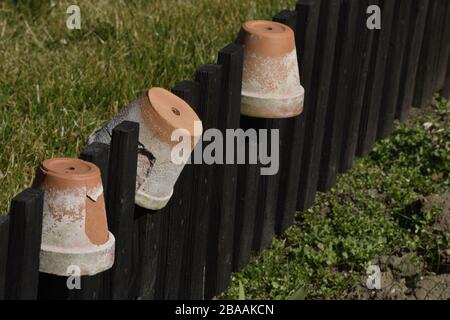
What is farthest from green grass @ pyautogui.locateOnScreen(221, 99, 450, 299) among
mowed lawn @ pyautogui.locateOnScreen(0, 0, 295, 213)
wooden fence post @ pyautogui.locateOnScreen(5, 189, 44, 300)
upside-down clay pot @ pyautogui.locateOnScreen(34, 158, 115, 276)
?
wooden fence post @ pyautogui.locateOnScreen(5, 189, 44, 300)

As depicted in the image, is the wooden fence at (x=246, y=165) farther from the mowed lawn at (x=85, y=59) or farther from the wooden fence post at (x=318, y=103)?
the mowed lawn at (x=85, y=59)

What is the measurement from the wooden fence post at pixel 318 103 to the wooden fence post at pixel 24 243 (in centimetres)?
219

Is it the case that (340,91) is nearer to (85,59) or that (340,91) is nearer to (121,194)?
(85,59)

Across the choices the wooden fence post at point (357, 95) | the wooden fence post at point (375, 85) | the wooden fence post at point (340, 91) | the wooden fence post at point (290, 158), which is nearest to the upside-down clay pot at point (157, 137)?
the wooden fence post at point (290, 158)

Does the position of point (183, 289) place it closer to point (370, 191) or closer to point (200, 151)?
point (200, 151)

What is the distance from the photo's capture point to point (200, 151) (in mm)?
4879

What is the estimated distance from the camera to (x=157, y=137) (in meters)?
4.36

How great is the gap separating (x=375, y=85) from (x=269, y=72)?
1594mm

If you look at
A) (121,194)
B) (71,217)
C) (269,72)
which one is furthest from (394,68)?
(71,217)

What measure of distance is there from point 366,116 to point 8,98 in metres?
1.81

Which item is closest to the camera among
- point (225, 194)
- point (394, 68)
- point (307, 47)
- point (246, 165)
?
point (225, 194)

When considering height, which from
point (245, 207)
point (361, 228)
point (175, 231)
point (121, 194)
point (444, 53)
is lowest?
point (361, 228)
